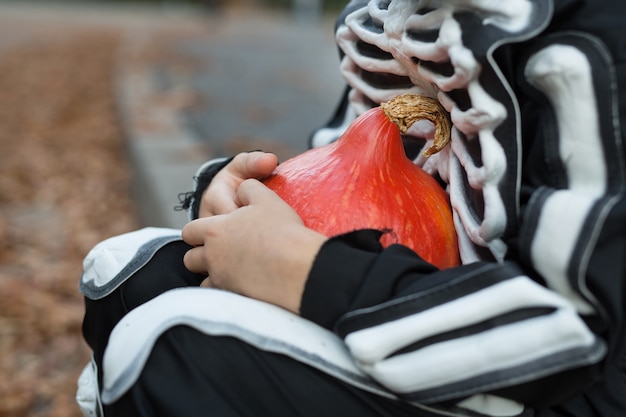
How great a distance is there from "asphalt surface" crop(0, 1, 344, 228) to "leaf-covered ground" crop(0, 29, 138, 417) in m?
0.20

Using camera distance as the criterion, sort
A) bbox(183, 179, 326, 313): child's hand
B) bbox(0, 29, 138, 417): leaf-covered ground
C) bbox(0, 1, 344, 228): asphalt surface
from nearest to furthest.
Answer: bbox(183, 179, 326, 313): child's hand → bbox(0, 29, 138, 417): leaf-covered ground → bbox(0, 1, 344, 228): asphalt surface

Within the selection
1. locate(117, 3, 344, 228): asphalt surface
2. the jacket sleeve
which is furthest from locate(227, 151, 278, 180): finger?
locate(117, 3, 344, 228): asphalt surface

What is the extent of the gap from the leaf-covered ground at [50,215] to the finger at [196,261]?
1.06 metres

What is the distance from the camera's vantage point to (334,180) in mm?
1112

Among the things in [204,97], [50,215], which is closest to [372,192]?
[50,215]

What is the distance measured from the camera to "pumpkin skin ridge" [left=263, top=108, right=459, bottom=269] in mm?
1059

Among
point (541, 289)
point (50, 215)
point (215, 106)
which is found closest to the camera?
point (541, 289)

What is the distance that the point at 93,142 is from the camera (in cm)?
476

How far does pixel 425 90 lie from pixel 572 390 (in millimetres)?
472

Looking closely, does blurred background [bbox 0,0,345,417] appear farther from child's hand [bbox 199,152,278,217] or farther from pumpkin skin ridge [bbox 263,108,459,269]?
pumpkin skin ridge [bbox 263,108,459,269]

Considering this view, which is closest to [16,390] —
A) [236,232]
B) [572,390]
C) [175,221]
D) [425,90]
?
[175,221]

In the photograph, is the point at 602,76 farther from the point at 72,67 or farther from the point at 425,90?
the point at 72,67

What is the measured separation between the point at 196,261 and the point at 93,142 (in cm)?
391

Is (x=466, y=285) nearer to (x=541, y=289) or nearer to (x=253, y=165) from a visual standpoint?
(x=541, y=289)
